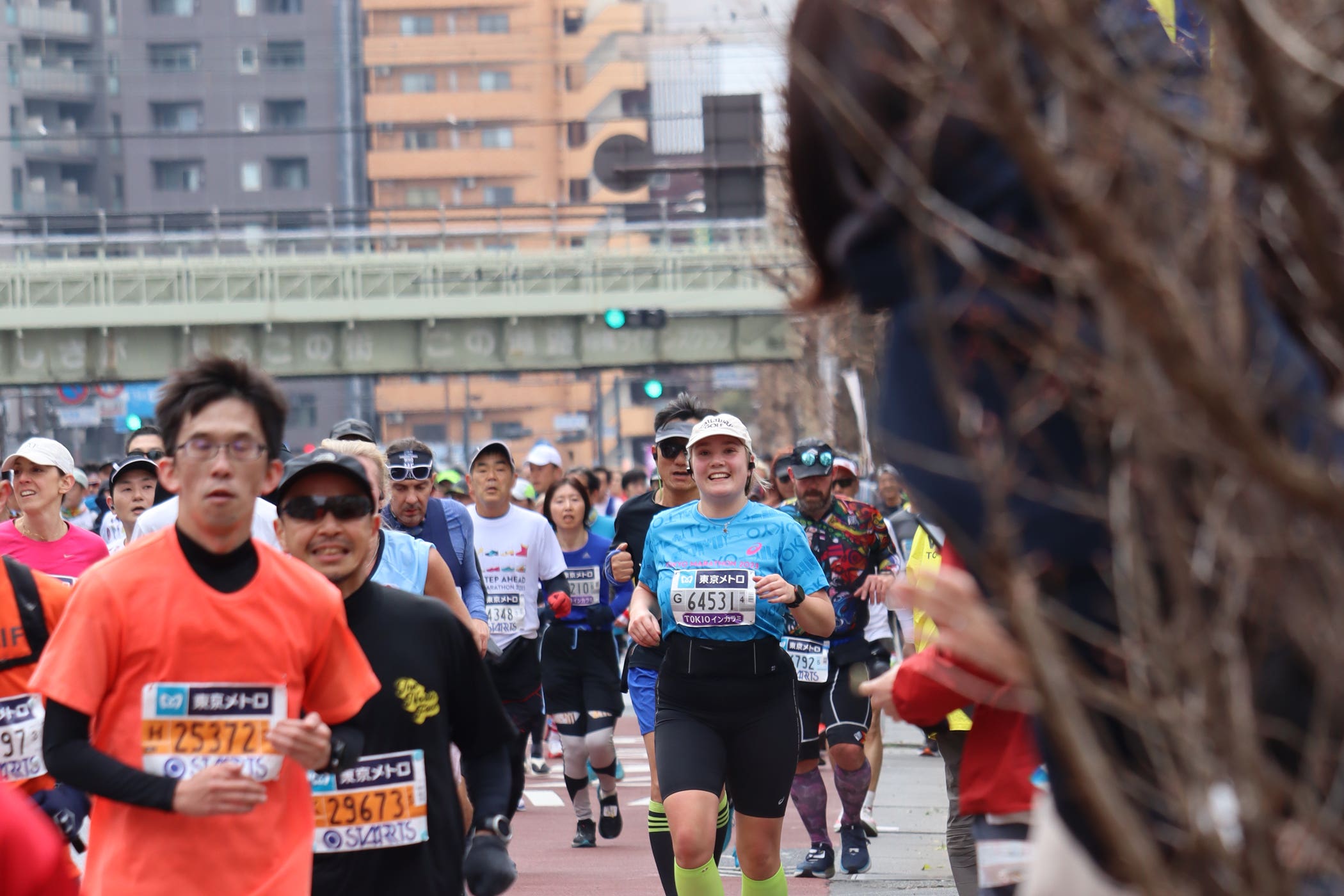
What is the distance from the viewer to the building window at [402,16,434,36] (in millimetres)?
96125

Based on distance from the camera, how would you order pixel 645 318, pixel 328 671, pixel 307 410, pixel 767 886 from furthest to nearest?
pixel 307 410 → pixel 645 318 → pixel 767 886 → pixel 328 671

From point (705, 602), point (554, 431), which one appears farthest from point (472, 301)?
point (554, 431)

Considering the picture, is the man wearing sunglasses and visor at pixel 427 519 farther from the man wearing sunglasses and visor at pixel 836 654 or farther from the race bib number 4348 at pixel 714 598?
the race bib number 4348 at pixel 714 598

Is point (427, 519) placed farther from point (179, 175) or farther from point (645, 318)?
point (179, 175)

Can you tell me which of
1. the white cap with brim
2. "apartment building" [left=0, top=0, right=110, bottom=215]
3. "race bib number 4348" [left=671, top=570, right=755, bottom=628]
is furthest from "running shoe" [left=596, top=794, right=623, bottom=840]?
"apartment building" [left=0, top=0, right=110, bottom=215]

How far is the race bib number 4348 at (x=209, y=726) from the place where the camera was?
4066 millimetres

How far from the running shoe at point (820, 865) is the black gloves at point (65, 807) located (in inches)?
199

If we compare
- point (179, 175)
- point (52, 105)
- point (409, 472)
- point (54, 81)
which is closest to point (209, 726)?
point (409, 472)

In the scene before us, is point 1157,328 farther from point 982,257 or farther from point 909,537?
point 909,537

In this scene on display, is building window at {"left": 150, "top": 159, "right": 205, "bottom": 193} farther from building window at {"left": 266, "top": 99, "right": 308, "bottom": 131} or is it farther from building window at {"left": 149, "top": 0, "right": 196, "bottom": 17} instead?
building window at {"left": 149, "top": 0, "right": 196, "bottom": 17}

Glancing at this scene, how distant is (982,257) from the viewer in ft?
6.16

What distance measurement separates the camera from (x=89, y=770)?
3910mm

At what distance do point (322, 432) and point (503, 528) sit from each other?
247ft

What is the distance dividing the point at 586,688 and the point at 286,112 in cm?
8384
